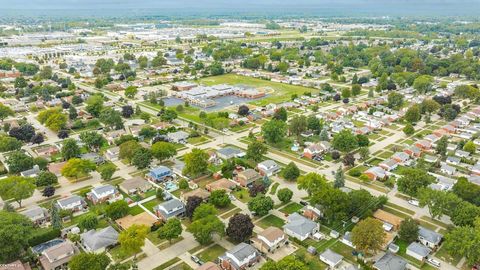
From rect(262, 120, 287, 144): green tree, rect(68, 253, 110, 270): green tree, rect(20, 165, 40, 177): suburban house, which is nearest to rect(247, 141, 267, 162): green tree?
rect(262, 120, 287, 144): green tree

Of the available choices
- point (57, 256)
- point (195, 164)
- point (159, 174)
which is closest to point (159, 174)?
point (159, 174)

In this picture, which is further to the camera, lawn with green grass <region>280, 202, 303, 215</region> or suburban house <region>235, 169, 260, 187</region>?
suburban house <region>235, 169, 260, 187</region>

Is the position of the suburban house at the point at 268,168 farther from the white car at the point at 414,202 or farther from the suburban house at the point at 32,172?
the suburban house at the point at 32,172

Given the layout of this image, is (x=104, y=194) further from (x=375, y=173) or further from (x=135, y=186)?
(x=375, y=173)

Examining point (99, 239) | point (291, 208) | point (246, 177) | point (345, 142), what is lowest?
point (291, 208)

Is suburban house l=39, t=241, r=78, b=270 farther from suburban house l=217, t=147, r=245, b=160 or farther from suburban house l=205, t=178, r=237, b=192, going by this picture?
A: suburban house l=217, t=147, r=245, b=160

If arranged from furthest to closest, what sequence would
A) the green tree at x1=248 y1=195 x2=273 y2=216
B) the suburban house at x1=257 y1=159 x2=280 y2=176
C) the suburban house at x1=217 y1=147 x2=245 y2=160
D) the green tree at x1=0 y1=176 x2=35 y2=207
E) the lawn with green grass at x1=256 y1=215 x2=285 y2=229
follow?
the suburban house at x1=217 y1=147 x2=245 y2=160
the suburban house at x1=257 y1=159 x2=280 y2=176
the green tree at x1=0 y1=176 x2=35 y2=207
the green tree at x1=248 y1=195 x2=273 y2=216
the lawn with green grass at x1=256 y1=215 x2=285 y2=229
